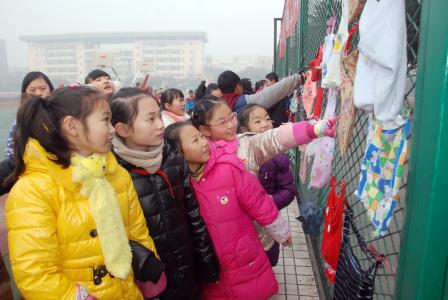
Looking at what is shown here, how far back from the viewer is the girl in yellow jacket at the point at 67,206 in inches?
50.3

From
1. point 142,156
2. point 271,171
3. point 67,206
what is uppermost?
point 142,156

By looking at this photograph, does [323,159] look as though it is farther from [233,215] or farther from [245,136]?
[233,215]

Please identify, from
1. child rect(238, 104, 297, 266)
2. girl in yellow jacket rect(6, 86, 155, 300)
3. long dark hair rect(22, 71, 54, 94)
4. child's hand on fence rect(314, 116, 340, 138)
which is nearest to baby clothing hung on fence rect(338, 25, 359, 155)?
child's hand on fence rect(314, 116, 340, 138)

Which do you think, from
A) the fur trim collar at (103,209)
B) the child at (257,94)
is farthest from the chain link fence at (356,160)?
→ the fur trim collar at (103,209)

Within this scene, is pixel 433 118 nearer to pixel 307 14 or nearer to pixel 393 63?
pixel 393 63

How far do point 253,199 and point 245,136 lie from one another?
431 mm

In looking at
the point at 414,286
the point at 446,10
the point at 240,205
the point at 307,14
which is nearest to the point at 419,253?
the point at 414,286

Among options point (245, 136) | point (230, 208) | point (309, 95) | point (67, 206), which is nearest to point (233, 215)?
point (230, 208)

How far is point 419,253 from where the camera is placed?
106cm

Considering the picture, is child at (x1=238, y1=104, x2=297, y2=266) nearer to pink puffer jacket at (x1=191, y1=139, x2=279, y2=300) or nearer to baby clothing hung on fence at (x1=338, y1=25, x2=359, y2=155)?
pink puffer jacket at (x1=191, y1=139, x2=279, y2=300)

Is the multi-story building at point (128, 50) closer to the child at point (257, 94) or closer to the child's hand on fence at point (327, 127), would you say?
the child at point (257, 94)

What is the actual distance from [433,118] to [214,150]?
1.28 meters

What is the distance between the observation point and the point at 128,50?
75.6 metres

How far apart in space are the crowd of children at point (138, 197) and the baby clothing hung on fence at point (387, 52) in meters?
0.74
